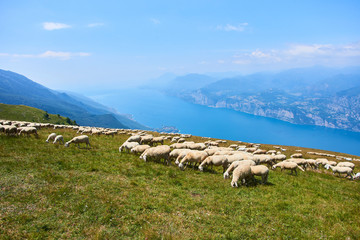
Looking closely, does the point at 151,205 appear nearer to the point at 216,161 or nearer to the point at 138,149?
the point at 216,161

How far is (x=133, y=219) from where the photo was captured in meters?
8.45

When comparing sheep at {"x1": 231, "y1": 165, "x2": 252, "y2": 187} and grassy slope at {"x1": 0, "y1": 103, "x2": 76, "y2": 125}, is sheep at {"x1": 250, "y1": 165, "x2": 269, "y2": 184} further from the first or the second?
grassy slope at {"x1": 0, "y1": 103, "x2": 76, "y2": 125}

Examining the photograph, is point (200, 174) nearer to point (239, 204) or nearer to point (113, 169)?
point (239, 204)

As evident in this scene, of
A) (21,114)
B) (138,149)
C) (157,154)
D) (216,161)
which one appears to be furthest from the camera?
(21,114)

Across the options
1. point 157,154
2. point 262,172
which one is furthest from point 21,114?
point 262,172

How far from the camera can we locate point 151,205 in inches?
378

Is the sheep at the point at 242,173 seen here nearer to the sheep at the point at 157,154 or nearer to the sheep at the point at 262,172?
the sheep at the point at 262,172

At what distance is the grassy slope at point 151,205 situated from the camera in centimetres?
773

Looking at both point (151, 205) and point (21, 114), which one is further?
point (21, 114)

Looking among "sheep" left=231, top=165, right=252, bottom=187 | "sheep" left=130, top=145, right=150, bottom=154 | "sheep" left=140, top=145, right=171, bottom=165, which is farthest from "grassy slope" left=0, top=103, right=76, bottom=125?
"sheep" left=231, top=165, right=252, bottom=187

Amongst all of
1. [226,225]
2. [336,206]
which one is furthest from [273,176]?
[226,225]

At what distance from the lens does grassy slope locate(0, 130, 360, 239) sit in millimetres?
7730

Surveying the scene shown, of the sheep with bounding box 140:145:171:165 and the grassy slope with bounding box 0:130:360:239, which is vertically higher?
the sheep with bounding box 140:145:171:165

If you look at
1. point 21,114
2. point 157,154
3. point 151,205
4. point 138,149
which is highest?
point 157,154
